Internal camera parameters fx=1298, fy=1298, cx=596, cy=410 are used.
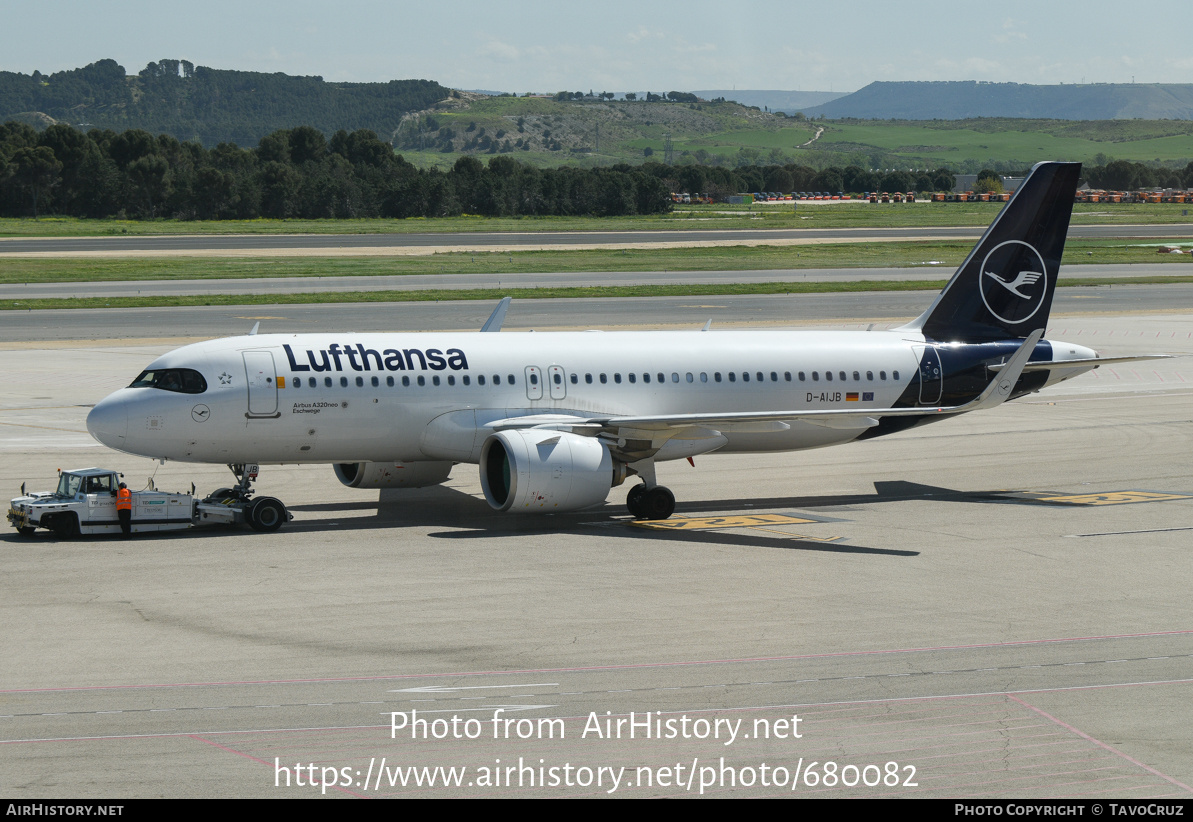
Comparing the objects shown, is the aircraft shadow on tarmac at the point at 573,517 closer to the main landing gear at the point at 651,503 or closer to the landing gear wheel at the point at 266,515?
the landing gear wheel at the point at 266,515

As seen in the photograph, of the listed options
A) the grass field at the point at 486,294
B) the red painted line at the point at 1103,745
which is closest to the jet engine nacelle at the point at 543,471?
the red painted line at the point at 1103,745

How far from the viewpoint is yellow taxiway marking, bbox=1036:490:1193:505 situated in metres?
33.8

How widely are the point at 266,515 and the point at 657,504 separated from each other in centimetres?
925

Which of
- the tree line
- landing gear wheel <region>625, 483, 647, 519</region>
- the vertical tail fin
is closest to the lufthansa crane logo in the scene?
the vertical tail fin

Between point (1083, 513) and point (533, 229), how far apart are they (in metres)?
128

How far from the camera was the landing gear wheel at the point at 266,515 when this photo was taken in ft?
98.2

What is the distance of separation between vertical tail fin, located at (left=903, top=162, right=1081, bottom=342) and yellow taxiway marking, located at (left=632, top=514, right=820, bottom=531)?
7838 mm

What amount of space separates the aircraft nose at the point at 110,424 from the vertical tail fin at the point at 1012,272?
2083 centimetres

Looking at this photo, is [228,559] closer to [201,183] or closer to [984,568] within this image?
[984,568]

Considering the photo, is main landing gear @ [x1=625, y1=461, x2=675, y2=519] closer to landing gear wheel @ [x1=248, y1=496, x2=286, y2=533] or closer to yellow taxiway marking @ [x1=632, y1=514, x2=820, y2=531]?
yellow taxiway marking @ [x1=632, y1=514, x2=820, y2=531]

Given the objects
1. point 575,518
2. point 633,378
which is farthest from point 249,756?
point 633,378

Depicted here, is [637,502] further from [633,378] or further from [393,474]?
[393,474]

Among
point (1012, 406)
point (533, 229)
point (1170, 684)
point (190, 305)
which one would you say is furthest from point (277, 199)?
point (1170, 684)

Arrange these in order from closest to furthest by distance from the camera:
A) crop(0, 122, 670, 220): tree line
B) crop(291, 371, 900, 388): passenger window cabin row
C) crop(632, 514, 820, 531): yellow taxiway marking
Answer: crop(291, 371, 900, 388): passenger window cabin row
crop(632, 514, 820, 531): yellow taxiway marking
crop(0, 122, 670, 220): tree line
